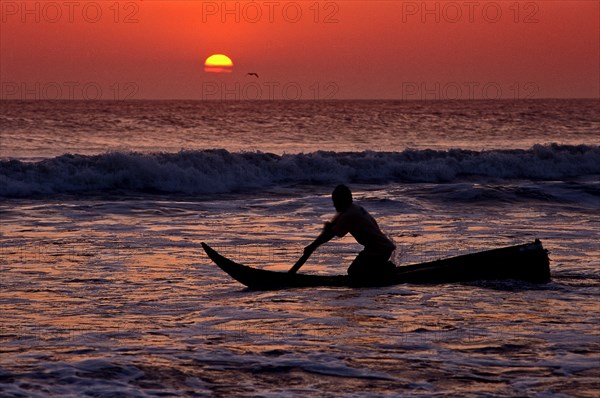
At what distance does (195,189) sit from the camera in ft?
98.9

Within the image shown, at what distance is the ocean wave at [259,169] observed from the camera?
29.4 m

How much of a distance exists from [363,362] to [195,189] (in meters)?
21.8

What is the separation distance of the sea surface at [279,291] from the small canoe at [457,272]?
215mm

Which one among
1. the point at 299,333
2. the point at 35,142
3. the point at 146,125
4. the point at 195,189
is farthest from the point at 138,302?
the point at 146,125

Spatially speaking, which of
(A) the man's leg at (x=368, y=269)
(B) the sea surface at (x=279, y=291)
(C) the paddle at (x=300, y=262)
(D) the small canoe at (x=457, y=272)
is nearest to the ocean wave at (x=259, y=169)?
(B) the sea surface at (x=279, y=291)

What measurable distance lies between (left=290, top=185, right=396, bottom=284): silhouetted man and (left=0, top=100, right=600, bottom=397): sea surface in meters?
0.33

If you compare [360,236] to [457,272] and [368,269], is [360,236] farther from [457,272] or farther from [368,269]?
[457,272]

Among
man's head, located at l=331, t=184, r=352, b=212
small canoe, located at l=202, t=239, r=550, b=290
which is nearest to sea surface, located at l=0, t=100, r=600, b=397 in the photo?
small canoe, located at l=202, t=239, r=550, b=290

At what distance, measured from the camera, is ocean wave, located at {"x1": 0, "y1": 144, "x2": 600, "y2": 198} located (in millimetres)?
29422

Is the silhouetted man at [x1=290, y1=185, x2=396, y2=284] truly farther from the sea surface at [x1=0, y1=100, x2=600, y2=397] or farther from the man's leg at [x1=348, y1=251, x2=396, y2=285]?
the sea surface at [x1=0, y1=100, x2=600, y2=397]

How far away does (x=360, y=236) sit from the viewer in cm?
1259

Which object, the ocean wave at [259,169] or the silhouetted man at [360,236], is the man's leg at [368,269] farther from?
the ocean wave at [259,169]

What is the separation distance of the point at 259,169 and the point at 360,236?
20.9 m

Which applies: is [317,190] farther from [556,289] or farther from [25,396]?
[25,396]
